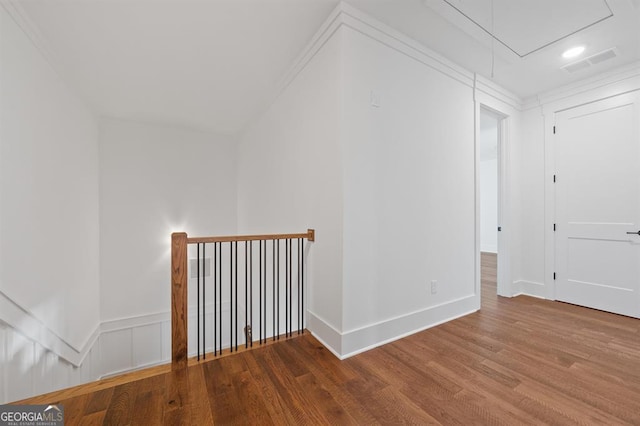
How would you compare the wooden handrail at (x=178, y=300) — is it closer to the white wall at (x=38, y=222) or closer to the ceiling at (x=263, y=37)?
the white wall at (x=38, y=222)

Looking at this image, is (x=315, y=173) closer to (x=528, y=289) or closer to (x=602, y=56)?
(x=602, y=56)

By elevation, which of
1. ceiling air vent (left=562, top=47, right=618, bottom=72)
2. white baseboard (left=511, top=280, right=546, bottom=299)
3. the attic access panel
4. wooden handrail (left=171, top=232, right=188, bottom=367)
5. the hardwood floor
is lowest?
the hardwood floor

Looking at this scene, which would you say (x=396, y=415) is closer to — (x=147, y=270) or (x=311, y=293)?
(x=311, y=293)

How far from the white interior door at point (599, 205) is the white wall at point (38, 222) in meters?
5.34

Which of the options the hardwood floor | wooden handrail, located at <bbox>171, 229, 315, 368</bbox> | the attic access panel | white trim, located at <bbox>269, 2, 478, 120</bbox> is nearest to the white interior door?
the hardwood floor

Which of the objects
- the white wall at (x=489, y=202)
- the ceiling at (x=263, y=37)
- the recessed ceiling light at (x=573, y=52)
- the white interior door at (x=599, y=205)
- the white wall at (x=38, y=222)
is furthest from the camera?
the white wall at (x=489, y=202)

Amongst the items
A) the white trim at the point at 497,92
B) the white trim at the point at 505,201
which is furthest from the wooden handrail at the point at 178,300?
the white trim at the point at 505,201

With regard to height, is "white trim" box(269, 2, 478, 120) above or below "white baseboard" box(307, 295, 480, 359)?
above

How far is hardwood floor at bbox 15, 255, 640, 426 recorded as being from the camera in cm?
137

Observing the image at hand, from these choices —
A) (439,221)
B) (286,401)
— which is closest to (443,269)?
(439,221)

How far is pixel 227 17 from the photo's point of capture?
2066 mm

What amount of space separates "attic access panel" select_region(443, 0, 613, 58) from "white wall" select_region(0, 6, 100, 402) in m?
3.42

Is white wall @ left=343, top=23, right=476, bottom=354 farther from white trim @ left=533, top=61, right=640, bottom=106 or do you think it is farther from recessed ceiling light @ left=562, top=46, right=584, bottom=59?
white trim @ left=533, top=61, right=640, bottom=106

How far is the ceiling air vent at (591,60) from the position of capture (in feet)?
8.43
